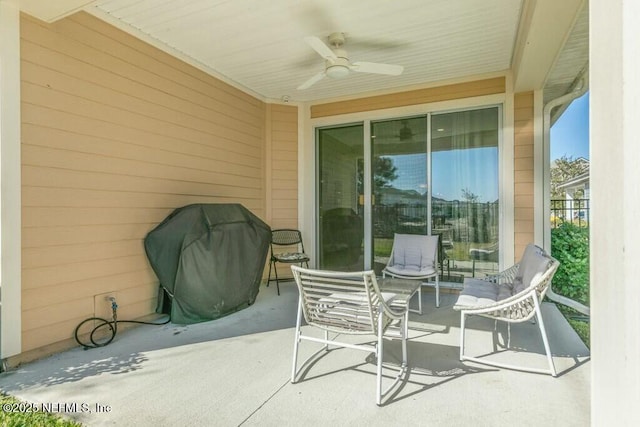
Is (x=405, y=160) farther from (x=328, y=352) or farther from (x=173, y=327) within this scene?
(x=173, y=327)

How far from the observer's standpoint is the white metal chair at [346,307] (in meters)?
2.00

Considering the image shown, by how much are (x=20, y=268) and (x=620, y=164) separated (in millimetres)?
3339

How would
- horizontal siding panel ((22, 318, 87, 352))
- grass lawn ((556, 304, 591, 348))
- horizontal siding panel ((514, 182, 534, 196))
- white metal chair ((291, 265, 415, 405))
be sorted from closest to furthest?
white metal chair ((291, 265, 415, 405)), horizontal siding panel ((22, 318, 87, 352)), grass lawn ((556, 304, 591, 348)), horizontal siding panel ((514, 182, 534, 196))

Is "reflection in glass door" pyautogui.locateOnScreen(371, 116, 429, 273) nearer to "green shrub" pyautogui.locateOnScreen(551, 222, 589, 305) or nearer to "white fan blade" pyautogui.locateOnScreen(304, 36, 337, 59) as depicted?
"green shrub" pyautogui.locateOnScreen(551, 222, 589, 305)

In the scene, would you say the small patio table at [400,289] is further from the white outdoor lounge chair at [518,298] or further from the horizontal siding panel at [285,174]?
the horizontal siding panel at [285,174]

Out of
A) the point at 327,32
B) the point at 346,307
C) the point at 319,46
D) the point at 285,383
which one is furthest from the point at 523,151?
the point at 285,383

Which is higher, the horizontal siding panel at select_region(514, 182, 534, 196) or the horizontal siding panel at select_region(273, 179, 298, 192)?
the horizontal siding panel at select_region(273, 179, 298, 192)

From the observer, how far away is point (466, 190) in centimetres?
447

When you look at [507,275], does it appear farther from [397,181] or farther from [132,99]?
[132,99]

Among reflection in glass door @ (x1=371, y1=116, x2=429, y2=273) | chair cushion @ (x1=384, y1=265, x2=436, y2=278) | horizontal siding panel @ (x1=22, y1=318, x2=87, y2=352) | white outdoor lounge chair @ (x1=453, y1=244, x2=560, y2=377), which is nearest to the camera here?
white outdoor lounge chair @ (x1=453, y1=244, x2=560, y2=377)

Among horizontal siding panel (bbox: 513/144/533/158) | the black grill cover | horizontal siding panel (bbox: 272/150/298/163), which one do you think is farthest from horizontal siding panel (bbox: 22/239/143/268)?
horizontal siding panel (bbox: 513/144/533/158)

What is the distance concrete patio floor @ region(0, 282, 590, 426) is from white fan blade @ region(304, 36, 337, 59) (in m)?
2.50

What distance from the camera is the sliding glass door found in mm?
4410

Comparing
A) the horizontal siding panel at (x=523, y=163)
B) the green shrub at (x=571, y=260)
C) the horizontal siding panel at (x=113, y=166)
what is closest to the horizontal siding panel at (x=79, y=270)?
the horizontal siding panel at (x=113, y=166)
